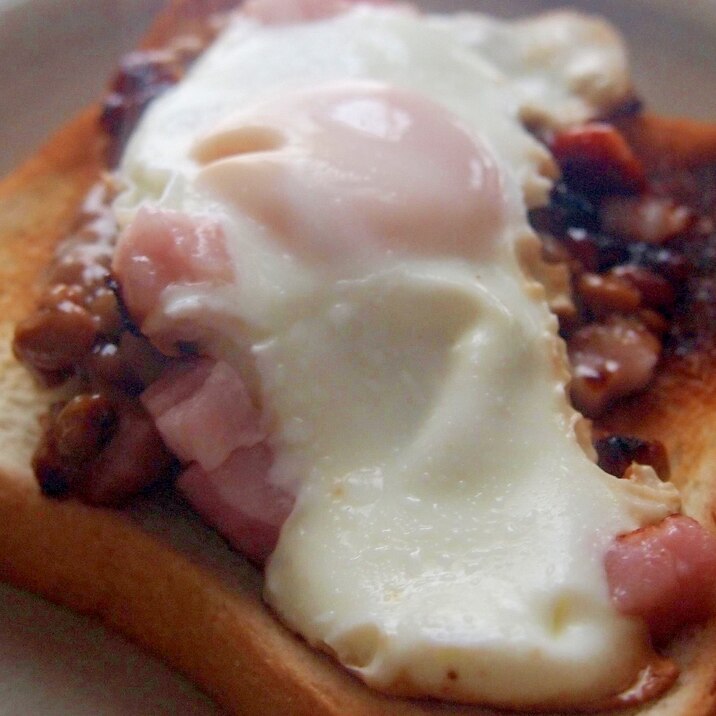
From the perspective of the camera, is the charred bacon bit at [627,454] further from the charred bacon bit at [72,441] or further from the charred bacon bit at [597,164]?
the charred bacon bit at [72,441]

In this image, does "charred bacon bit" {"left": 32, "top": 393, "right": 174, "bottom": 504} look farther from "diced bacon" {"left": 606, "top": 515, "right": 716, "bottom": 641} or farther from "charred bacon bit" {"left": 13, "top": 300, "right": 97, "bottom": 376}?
"diced bacon" {"left": 606, "top": 515, "right": 716, "bottom": 641}

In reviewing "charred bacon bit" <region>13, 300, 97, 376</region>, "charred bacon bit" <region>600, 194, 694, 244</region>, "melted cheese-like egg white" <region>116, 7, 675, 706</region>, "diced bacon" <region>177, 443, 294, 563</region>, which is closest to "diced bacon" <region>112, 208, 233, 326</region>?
"melted cheese-like egg white" <region>116, 7, 675, 706</region>

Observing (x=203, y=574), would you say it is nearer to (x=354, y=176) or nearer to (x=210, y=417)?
(x=210, y=417)

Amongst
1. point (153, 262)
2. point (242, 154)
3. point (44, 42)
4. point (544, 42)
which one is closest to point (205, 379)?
point (153, 262)

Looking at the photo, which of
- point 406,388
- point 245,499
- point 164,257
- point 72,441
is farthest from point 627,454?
point 72,441

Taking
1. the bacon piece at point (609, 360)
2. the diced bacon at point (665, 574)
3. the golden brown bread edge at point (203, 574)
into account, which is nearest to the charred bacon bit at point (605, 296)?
the bacon piece at point (609, 360)

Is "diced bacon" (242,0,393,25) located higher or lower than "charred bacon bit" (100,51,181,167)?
→ higher
